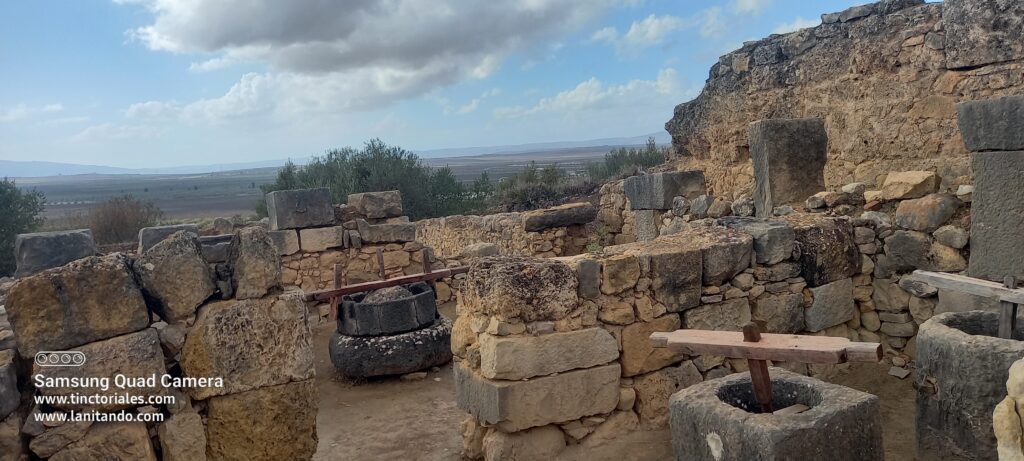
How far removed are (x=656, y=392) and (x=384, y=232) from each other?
6347 mm

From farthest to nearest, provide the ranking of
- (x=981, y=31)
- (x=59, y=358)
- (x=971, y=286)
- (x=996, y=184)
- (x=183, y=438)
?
1. (x=981, y=31)
2. (x=996, y=184)
3. (x=971, y=286)
4. (x=183, y=438)
5. (x=59, y=358)

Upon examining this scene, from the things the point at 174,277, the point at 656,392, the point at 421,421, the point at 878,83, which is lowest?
the point at 421,421

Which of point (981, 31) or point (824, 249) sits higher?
point (981, 31)

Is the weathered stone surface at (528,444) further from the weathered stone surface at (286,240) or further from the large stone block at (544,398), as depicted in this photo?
the weathered stone surface at (286,240)

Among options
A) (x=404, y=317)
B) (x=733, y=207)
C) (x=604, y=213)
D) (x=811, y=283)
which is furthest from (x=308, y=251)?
(x=811, y=283)

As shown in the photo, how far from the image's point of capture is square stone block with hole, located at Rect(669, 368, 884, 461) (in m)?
2.91

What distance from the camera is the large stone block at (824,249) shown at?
5.12 metres

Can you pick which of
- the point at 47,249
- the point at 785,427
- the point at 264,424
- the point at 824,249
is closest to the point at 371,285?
the point at 47,249

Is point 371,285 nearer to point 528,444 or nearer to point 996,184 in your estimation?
point 528,444

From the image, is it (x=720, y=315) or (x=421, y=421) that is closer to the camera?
(x=720, y=315)

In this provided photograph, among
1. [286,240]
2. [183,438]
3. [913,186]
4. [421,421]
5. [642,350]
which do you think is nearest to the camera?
[183,438]

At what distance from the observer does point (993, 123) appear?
4.60 meters

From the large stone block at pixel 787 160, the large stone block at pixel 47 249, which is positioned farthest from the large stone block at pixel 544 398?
the large stone block at pixel 47 249

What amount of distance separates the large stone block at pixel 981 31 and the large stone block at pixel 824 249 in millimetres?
2620
